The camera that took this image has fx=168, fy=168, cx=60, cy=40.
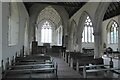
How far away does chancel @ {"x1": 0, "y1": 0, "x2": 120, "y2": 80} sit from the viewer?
5.99 metres

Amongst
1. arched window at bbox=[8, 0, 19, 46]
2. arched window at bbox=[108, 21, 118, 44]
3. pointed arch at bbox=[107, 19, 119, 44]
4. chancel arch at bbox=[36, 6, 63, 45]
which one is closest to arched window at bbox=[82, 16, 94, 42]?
pointed arch at bbox=[107, 19, 119, 44]

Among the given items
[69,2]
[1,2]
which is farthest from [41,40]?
[1,2]

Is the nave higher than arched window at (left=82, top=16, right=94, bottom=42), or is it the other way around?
arched window at (left=82, top=16, right=94, bottom=42)

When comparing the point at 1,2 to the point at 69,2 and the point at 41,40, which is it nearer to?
the point at 69,2

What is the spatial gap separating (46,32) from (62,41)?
11997 millimetres

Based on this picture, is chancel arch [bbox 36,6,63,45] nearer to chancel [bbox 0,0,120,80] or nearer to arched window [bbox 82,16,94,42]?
chancel [bbox 0,0,120,80]

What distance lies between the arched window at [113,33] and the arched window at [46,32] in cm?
1358

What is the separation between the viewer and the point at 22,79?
17.5ft

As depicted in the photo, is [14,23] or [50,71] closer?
[50,71]

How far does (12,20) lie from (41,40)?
72.5 feet

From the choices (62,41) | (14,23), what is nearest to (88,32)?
(62,41)

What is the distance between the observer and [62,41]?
62.2 feet

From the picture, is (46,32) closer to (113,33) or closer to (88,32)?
(88,32)

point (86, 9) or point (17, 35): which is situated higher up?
point (86, 9)
